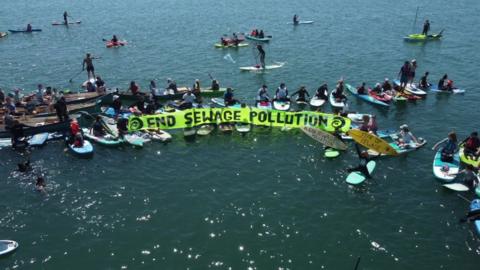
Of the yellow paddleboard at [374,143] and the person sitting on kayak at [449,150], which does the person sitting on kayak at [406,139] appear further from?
the person sitting on kayak at [449,150]

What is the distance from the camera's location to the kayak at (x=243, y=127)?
115 feet

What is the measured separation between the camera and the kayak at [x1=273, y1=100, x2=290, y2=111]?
129ft

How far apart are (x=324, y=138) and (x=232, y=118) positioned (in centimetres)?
823

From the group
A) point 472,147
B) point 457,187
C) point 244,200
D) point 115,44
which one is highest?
point 115,44

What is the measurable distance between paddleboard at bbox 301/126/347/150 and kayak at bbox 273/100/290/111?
20.6 feet

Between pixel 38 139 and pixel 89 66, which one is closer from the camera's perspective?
pixel 38 139

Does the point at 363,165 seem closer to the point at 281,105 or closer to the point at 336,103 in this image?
the point at 281,105

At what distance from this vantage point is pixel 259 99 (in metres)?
40.6

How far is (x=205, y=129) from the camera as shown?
35.4 m

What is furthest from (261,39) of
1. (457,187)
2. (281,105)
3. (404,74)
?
(457,187)

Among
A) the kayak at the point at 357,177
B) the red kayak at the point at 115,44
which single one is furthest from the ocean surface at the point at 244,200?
the red kayak at the point at 115,44

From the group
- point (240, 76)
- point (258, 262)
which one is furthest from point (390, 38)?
point (258, 262)

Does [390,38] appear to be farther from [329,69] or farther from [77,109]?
[77,109]

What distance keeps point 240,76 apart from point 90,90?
59.0 ft
